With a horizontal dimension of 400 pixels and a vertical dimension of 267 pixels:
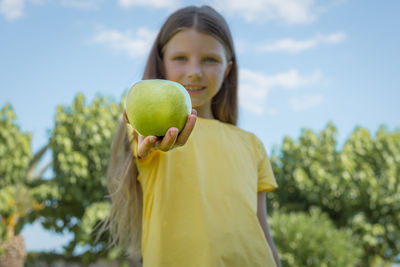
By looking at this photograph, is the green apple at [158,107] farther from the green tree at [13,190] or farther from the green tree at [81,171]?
the green tree at [13,190]

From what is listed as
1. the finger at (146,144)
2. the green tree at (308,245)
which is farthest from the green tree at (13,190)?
the finger at (146,144)

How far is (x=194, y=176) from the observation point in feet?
6.19

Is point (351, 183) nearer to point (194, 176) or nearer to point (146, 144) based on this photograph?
point (194, 176)

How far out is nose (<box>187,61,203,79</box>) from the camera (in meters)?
2.02

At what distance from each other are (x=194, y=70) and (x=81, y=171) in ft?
26.8

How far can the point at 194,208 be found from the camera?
1820 mm

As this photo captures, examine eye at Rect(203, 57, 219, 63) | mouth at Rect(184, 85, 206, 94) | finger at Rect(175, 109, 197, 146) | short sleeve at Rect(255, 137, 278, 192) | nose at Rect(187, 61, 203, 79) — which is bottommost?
short sleeve at Rect(255, 137, 278, 192)

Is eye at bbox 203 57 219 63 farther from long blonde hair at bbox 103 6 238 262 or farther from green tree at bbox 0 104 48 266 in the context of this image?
green tree at bbox 0 104 48 266

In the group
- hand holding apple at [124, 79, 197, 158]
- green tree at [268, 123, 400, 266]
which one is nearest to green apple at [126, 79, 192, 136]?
hand holding apple at [124, 79, 197, 158]

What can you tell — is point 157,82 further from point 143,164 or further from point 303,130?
point 303,130

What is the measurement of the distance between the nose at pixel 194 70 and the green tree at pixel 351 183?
10418 mm

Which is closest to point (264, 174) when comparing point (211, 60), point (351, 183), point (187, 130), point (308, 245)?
point (211, 60)

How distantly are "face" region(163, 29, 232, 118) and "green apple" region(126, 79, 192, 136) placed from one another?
1.60 feet

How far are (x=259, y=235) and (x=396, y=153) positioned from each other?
A: 11.9 metres
